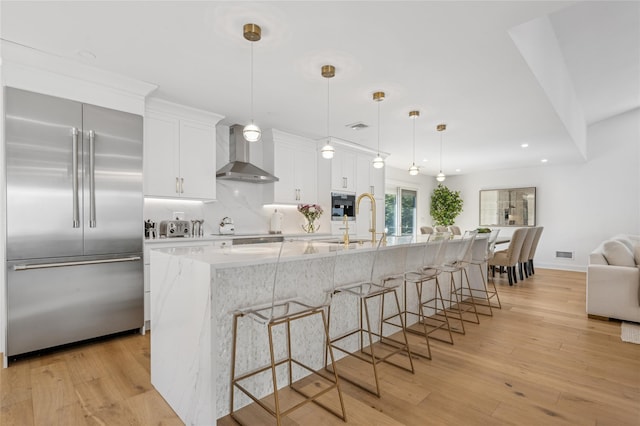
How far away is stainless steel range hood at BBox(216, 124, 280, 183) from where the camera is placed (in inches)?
170

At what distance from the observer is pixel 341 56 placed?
271 centimetres

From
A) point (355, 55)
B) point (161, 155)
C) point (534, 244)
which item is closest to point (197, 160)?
point (161, 155)

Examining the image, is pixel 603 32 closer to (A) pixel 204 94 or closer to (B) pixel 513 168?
(A) pixel 204 94

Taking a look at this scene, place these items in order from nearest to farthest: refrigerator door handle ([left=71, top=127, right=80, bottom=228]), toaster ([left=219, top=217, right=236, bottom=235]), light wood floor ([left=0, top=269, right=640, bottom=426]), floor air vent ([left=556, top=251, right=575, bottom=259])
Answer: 1. light wood floor ([left=0, top=269, right=640, bottom=426])
2. refrigerator door handle ([left=71, top=127, right=80, bottom=228])
3. toaster ([left=219, top=217, right=236, bottom=235])
4. floor air vent ([left=556, top=251, right=575, bottom=259])

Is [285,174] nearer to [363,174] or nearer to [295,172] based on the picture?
[295,172]

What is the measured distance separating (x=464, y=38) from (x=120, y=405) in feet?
11.4

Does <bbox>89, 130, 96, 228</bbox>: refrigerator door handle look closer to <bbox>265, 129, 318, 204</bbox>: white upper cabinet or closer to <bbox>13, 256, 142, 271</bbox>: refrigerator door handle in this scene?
<bbox>13, 256, 142, 271</bbox>: refrigerator door handle

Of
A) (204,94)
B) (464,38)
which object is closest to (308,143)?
(204,94)

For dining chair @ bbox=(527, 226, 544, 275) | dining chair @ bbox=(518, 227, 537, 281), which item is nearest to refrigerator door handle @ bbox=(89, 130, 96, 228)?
dining chair @ bbox=(518, 227, 537, 281)

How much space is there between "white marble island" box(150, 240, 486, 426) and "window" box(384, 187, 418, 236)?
6.07m

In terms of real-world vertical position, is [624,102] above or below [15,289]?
above

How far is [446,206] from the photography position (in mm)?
8969

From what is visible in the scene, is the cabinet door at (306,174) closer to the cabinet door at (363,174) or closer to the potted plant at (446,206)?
the cabinet door at (363,174)

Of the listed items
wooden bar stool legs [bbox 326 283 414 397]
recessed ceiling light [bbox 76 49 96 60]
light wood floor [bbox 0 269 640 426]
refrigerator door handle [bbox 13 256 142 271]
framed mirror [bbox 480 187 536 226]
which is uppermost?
recessed ceiling light [bbox 76 49 96 60]
